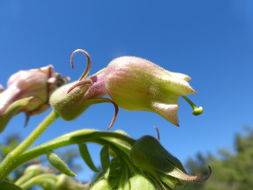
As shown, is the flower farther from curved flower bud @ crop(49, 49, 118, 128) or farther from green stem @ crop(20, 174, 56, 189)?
green stem @ crop(20, 174, 56, 189)

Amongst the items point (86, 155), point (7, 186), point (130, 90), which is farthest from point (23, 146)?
point (130, 90)

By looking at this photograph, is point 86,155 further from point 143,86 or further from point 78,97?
point 143,86

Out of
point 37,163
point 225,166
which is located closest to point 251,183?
point 225,166

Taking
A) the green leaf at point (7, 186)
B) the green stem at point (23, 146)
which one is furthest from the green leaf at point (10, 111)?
the green leaf at point (7, 186)

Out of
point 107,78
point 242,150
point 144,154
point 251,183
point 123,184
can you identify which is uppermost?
point 107,78

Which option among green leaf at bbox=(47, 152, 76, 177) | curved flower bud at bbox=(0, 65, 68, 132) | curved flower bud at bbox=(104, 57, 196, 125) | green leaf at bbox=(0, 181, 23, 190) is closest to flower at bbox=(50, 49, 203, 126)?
curved flower bud at bbox=(104, 57, 196, 125)

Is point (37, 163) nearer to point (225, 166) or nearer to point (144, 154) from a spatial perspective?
point (144, 154)
